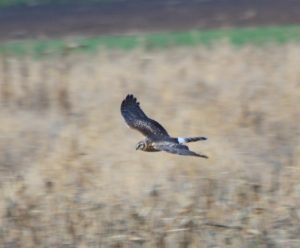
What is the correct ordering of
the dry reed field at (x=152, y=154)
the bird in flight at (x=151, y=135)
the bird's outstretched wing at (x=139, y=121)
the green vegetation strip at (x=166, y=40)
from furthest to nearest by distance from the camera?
the green vegetation strip at (x=166, y=40) → the dry reed field at (x=152, y=154) → the bird's outstretched wing at (x=139, y=121) → the bird in flight at (x=151, y=135)

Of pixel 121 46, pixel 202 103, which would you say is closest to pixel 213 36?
pixel 121 46

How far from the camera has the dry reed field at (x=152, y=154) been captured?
712cm

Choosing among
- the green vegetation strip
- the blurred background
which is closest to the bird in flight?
the blurred background

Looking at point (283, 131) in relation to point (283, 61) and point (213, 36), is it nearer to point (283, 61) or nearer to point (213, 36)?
point (283, 61)

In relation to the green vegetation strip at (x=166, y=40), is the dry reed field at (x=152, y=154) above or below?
below

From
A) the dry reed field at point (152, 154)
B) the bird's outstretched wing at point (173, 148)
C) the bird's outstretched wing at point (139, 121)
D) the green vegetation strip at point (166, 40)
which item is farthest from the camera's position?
the green vegetation strip at point (166, 40)

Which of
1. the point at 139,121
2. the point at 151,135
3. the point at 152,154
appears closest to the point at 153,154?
the point at 152,154

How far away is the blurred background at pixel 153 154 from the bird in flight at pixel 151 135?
0.60 metres

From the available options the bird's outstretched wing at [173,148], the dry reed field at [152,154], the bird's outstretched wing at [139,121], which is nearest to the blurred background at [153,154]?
the dry reed field at [152,154]

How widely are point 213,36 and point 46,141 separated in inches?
271

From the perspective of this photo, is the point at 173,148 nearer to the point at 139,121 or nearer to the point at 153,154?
the point at 139,121

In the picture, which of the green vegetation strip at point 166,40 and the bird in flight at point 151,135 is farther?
the green vegetation strip at point 166,40

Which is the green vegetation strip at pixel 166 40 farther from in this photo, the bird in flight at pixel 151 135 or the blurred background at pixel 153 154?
the bird in flight at pixel 151 135

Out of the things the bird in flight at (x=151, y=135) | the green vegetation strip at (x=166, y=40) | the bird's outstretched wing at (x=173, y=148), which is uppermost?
the green vegetation strip at (x=166, y=40)
